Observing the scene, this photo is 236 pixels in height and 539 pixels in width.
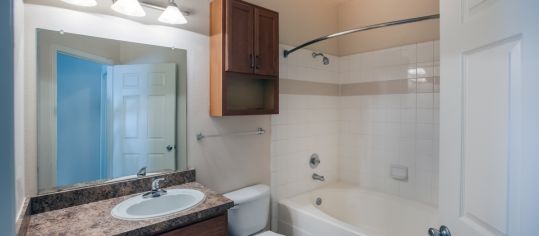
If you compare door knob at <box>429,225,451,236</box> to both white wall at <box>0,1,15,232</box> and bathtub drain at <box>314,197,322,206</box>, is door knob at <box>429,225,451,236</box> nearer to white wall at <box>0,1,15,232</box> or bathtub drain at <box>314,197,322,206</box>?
white wall at <box>0,1,15,232</box>

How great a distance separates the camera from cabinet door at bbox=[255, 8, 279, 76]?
1.92 m

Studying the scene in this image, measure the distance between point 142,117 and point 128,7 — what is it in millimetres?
647

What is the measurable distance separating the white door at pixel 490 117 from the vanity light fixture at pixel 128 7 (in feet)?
5.06

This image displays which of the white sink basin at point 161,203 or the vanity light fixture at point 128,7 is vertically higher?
the vanity light fixture at point 128,7

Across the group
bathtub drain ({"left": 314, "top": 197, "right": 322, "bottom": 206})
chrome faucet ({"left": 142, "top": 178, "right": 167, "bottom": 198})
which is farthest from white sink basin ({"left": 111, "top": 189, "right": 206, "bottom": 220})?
bathtub drain ({"left": 314, "top": 197, "right": 322, "bottom": 206})

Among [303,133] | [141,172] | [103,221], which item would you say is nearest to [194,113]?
[141,172]

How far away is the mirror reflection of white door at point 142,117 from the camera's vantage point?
153 centimetres

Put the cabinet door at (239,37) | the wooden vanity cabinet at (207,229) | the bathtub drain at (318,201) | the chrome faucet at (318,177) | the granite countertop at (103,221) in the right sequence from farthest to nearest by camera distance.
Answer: the chrome faucet at (318,177) < the bathtub drain at (318,201) < the cabinet door at (239,37) < the wooden vanity cabinet at (207,229) < the granite countertop at (103,221)

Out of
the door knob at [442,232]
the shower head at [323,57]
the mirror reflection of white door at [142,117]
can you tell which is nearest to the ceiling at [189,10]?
the mirror reflection of white door at [142,117]

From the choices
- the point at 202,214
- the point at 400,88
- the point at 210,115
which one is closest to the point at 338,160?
the point at 400,88

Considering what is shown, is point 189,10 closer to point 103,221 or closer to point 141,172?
point 141,172

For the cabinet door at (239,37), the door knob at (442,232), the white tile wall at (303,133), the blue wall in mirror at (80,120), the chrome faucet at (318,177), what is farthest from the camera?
the chrome faucet at (318,177)

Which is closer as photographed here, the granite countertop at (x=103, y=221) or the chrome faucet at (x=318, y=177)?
the granite countertop at (x=103, y=221)

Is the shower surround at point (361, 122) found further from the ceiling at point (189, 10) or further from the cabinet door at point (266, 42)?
the ceiling at point (189, 10)
